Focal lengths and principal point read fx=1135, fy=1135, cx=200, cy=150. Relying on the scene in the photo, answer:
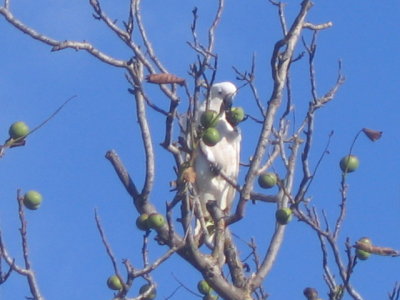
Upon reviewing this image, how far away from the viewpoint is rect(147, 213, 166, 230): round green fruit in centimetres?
668

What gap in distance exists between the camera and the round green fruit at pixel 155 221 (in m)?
6.68

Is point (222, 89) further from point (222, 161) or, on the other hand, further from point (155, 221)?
point (155, 221)

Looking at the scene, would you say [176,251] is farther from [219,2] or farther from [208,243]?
[219,2]

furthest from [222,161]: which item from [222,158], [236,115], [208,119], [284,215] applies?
[284,215]

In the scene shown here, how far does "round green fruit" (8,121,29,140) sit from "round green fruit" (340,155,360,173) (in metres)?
2.05

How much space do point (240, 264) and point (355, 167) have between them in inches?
41.4

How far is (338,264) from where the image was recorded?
649 centimetres

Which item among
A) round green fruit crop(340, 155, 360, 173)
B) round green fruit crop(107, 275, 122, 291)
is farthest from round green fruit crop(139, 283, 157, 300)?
round green fruit crop(340, 155, 360, 173)

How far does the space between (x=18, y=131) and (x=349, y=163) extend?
83.8 inches

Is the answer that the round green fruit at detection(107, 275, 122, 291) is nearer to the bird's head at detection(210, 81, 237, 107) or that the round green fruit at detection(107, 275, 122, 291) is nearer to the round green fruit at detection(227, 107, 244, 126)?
the round green fruit at detection(227, 107, 244, 126)

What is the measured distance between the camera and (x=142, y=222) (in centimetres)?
679

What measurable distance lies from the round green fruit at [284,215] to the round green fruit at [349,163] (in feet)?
1.47

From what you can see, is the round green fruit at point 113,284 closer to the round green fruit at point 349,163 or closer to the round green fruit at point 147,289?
the round green fruit at point 147,289

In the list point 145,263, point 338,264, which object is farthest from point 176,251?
point 338,264
